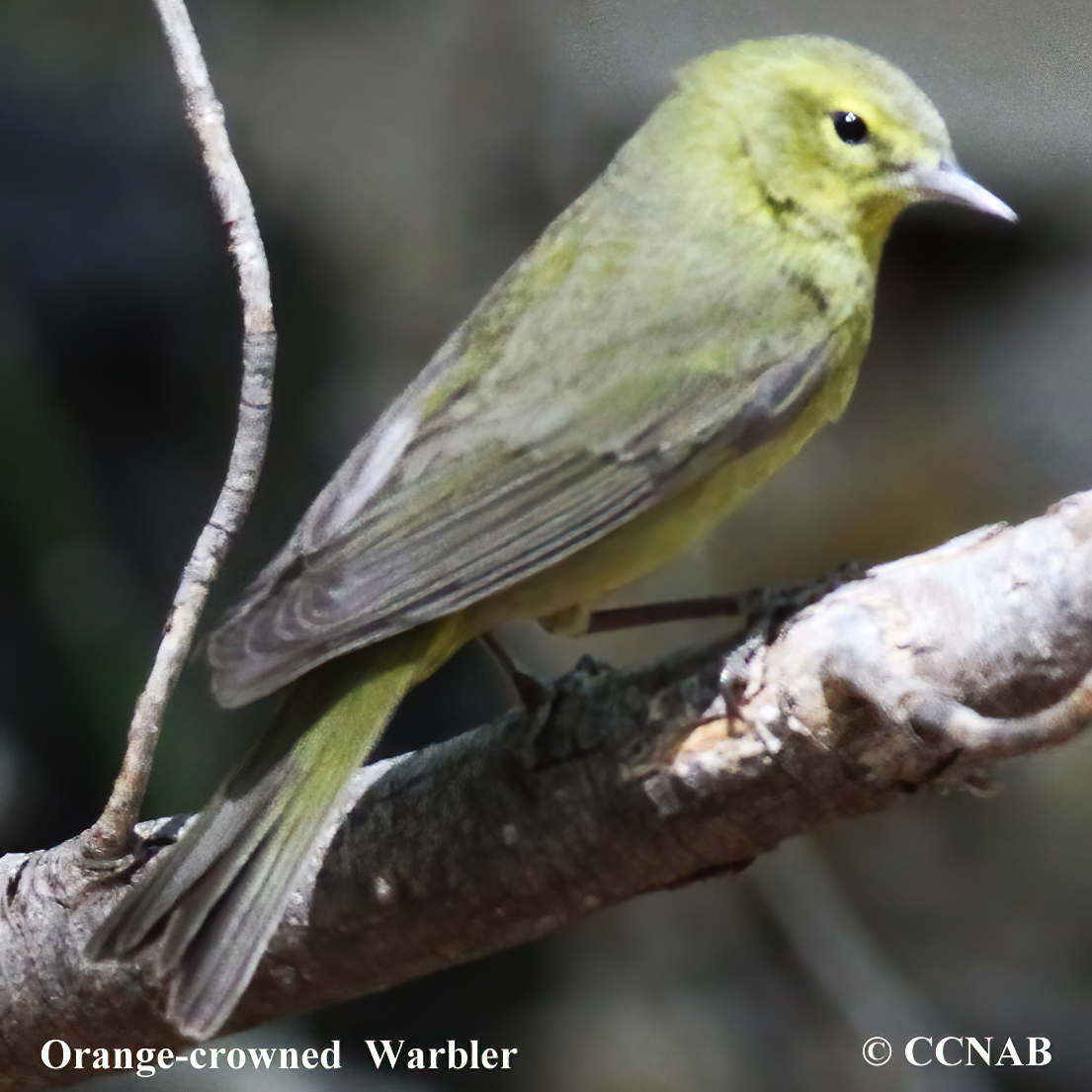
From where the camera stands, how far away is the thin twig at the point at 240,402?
152 cm

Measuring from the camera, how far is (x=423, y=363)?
318 centimetres

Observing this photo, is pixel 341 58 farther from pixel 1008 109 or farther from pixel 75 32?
pixel 1008 109

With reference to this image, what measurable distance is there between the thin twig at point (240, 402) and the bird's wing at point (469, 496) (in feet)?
0.24

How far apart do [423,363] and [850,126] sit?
1.41m

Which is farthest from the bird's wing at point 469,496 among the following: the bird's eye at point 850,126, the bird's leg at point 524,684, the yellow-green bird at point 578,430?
the bird's eye at point 850,126

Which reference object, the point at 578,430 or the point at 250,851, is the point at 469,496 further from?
the point at 250,851

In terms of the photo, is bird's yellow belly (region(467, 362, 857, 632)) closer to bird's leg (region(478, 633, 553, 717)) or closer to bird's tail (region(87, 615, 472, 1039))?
bird's leg (region(478, 633, 553, 717))

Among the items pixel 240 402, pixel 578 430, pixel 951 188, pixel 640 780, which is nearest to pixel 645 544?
pixel 578 430

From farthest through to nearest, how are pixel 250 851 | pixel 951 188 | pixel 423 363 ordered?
pixel 423 363 → pixel 951 188 → pixel 250 851

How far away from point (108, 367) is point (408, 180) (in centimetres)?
79

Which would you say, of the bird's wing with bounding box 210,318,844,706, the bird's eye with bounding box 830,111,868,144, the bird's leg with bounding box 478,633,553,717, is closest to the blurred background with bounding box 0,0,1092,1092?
the bird's eye with bounding box 830,111,868,144

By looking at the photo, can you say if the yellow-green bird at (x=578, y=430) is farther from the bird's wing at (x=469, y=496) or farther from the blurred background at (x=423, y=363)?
the blurred background at (x=423, y=363)

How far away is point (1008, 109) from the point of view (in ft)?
8.63

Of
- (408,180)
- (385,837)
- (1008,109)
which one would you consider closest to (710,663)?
(385,837)
